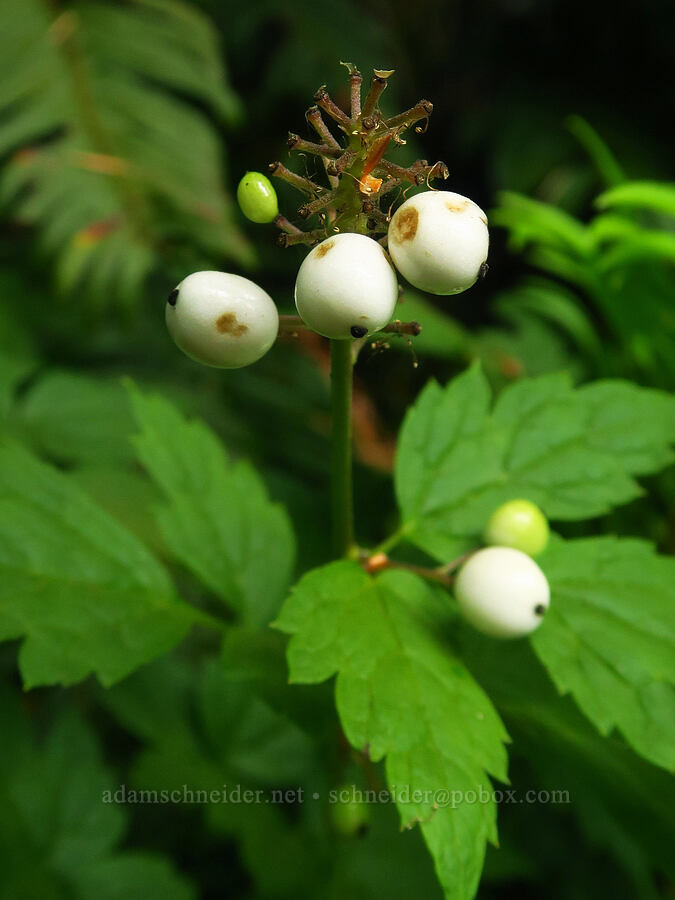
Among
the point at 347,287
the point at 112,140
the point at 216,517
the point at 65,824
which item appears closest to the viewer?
the point at 347,287

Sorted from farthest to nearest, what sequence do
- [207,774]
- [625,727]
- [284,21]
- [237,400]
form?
1. [284,21]
2. [237,400]
3. [207,774]
4. [625,727]

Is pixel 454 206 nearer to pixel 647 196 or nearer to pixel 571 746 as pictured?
pixel 571 746

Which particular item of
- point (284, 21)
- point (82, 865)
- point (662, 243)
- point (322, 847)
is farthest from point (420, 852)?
point (284, 21)

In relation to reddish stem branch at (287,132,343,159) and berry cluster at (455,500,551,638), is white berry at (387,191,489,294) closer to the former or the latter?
reddish stem branch at (287,132,343,159)

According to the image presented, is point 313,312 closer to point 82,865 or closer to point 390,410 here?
point 82,865

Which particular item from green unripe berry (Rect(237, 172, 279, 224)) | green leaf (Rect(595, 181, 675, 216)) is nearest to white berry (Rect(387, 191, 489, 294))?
green unripe berry (Rect(237, 172, 279, 224))

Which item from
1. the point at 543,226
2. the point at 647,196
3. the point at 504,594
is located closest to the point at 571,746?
the point at 504,594

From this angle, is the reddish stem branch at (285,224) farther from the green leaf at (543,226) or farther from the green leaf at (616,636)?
the green leaf at (543,226)
